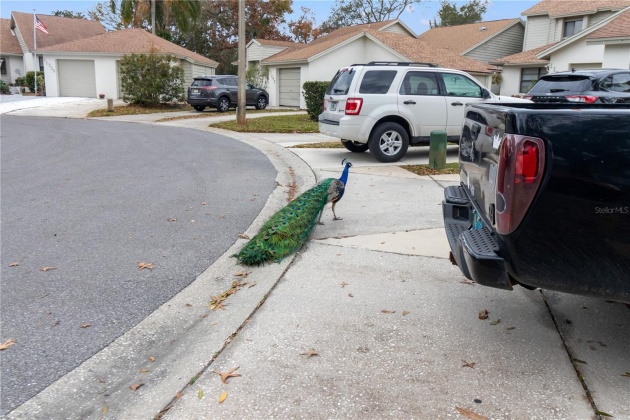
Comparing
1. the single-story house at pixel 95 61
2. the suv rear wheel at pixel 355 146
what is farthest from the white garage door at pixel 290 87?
the suv rear wheel at pixel 355 146

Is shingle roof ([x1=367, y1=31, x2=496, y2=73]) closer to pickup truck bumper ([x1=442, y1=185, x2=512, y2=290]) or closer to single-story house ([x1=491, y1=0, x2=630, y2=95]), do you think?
single-story house ([x1=491, y1=0, x2=630, y2=95])

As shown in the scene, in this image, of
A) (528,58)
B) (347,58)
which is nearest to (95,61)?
(347,58)

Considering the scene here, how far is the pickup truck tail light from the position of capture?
2619 millimetres

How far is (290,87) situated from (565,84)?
21.6m

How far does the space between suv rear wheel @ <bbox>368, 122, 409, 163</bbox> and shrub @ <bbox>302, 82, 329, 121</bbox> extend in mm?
10376

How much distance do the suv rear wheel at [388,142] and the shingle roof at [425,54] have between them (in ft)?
59.2

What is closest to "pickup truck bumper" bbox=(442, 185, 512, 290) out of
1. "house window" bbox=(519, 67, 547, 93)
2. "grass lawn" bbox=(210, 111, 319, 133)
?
"grass lawn" bbox=(210, 111, 319, 133)

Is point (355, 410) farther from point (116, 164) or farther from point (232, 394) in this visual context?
point (116, 164)

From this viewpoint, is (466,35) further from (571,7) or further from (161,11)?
(161,11)

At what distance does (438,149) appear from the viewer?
9.87 metres

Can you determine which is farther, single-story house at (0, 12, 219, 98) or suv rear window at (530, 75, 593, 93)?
single-story house at (0, 12, 219, 98)

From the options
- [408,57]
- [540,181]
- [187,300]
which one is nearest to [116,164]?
[187,300]

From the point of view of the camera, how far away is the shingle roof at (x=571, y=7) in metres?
27.9

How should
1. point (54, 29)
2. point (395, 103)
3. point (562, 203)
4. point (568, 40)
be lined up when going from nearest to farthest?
point (562, 203) < point (395, 103) < point (568, 40) < point (54, 29)
